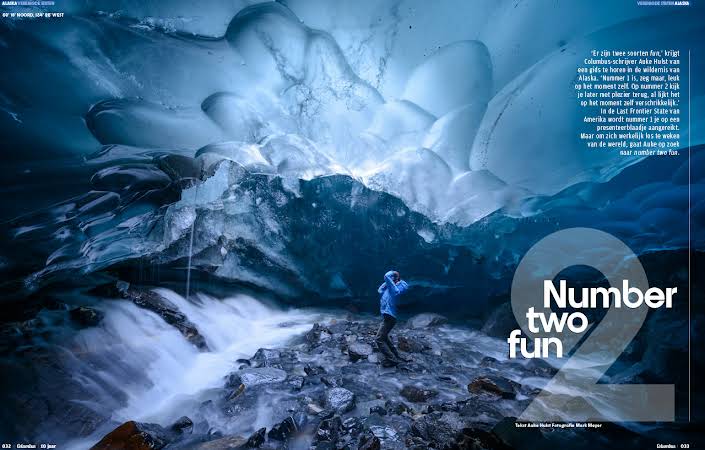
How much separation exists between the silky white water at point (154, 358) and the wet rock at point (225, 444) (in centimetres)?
103

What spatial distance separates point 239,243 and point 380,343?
6.11m

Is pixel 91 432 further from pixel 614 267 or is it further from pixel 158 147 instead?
pixel 614 267

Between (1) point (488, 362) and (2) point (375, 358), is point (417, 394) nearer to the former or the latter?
(2) point (375, 358)

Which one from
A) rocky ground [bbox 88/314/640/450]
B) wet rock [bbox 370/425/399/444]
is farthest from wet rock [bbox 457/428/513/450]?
wet rock [bbox 370/425/399/444]

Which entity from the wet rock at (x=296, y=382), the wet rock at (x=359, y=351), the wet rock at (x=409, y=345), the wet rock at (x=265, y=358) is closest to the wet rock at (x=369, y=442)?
the wet rock at (x=296, y=382)

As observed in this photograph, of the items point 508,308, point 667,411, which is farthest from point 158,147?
point 508,308

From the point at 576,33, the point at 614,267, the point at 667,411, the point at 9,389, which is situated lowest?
the point at 667,411

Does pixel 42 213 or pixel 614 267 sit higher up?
pixel 42 213

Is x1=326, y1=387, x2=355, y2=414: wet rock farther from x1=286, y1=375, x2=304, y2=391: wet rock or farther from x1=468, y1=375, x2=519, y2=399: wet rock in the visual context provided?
x1=468, y1=375, x2=519, y2=399: wet rock

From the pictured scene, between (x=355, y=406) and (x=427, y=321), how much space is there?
19.7 ft

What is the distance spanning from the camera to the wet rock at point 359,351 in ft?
18.0

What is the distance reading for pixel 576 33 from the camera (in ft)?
16.9

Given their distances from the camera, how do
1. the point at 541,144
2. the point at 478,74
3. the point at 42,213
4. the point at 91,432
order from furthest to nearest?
1. the point at 541,144
2. the point at 478,74
3. the point at 42,213
4. the point at 91,432

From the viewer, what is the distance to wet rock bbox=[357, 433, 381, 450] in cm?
276
